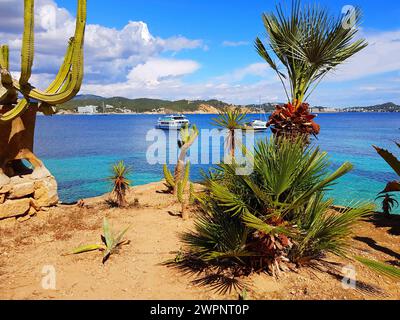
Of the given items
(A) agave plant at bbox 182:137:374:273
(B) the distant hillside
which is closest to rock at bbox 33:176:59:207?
(A) agave plant at bbox 182:137:374:273

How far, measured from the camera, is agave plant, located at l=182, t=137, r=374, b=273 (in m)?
4.04

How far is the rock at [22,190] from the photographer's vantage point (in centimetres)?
712

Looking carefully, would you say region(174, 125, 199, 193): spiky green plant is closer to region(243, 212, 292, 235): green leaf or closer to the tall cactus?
the tall cactus

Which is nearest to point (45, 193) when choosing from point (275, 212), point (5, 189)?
point (5, 189)

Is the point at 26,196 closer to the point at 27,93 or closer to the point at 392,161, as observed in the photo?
the point at 27,93

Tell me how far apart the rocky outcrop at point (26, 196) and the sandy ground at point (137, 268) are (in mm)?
200

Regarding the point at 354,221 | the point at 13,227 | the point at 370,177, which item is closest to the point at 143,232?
the point at 13,227

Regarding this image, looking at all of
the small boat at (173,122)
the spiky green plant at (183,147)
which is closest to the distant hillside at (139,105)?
the small boat at (173,122)

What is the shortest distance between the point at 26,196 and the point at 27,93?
244cm

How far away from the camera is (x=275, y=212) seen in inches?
163
